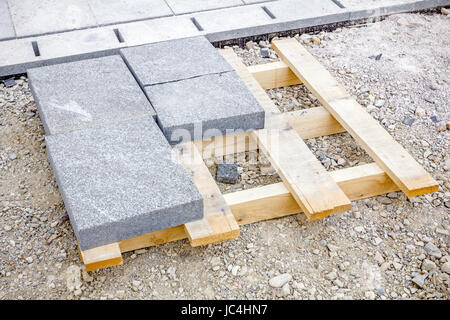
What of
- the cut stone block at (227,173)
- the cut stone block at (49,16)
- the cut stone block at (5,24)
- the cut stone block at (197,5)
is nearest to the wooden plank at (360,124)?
the cut stone block at (227,173)

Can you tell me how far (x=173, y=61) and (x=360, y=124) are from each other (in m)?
1.46

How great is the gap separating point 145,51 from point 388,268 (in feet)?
7.90

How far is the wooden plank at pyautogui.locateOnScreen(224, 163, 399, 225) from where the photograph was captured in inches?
120

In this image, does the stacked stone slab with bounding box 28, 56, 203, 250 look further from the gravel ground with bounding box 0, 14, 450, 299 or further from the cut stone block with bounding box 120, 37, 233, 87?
the gravel ground with bounding box 0, 14, 450, 299

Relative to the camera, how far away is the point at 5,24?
4.81 metres

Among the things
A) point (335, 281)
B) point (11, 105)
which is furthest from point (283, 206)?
point (11, 105)

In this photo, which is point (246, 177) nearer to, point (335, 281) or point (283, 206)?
point (283, 206)

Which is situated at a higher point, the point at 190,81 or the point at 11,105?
the point at 190,81

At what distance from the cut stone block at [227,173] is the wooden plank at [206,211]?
0.19 m

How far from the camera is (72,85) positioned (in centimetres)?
363

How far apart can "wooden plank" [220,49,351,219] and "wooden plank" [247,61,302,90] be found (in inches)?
18.0

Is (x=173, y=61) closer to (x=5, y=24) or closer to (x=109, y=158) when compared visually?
(x=109, y=158)

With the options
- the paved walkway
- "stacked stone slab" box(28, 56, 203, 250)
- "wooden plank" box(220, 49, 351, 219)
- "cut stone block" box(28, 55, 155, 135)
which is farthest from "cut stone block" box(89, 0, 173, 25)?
"wooden plank" box(220, 49, 351, 219)

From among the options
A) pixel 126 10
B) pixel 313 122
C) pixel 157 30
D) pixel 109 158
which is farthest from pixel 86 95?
pixel 126 10
